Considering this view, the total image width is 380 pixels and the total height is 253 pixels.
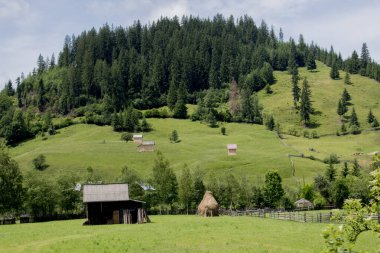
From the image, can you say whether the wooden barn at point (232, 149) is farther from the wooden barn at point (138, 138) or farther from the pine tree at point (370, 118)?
the pine tree at point (370, 118)

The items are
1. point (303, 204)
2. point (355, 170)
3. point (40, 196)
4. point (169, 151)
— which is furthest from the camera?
point (169, 151)

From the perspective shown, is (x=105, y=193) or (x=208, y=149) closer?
(x=105, y=193)

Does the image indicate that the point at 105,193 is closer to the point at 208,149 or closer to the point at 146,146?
the point at 146,146

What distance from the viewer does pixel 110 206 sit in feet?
197

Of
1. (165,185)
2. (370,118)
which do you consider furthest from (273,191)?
(370,118)

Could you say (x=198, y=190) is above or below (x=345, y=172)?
below

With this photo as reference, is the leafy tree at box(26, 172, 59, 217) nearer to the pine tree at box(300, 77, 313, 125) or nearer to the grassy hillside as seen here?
the grassy hillside

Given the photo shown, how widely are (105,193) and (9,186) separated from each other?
69.0 feet

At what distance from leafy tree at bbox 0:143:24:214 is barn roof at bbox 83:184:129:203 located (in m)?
18.1

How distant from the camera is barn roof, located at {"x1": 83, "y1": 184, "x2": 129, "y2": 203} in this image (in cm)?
5953

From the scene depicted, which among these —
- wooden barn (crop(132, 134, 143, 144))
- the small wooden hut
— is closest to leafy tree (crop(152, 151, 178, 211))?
the small wooden hut

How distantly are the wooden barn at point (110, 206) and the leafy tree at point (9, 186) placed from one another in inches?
728

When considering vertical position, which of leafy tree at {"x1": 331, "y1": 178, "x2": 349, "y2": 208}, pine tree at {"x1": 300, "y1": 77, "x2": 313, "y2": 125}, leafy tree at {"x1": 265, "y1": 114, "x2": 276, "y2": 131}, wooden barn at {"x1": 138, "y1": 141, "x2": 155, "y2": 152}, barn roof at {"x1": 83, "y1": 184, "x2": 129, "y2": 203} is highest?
pine tree at {"x1": 300, "y1": 77, "x2": 313, "y2": 125}

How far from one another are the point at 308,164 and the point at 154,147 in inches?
1819
